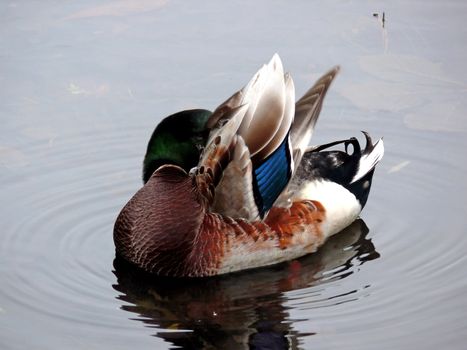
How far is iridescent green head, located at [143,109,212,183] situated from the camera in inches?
297

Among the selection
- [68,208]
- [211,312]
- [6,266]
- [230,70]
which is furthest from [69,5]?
[211,312]

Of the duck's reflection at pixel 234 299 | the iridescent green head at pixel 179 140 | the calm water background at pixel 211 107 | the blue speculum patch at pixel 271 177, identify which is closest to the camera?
the duck's reflection at pixel 234 299

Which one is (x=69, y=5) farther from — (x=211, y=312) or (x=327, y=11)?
(x=211, y=312)

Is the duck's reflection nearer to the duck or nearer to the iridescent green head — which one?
the duck

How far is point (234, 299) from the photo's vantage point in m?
7.30

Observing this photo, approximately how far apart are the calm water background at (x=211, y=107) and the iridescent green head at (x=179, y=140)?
73 cm

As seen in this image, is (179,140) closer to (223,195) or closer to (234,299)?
(223,195)

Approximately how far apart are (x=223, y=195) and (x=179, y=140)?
0.44 meters

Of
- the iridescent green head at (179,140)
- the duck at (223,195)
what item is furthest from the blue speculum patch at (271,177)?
the iridescent green head at (179,140)

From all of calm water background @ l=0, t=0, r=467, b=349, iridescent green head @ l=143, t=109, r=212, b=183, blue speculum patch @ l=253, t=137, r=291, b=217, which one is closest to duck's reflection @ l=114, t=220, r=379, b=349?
calm water background @ l=0, t=0, r=467, b=349

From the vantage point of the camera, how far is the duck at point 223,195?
→ 761 cm

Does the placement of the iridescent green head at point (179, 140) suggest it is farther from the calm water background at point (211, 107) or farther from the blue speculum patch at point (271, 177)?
the calm water background at point (211, 107)

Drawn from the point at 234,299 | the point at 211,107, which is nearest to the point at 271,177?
the point at 234,299

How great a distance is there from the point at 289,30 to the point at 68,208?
10.4ft
